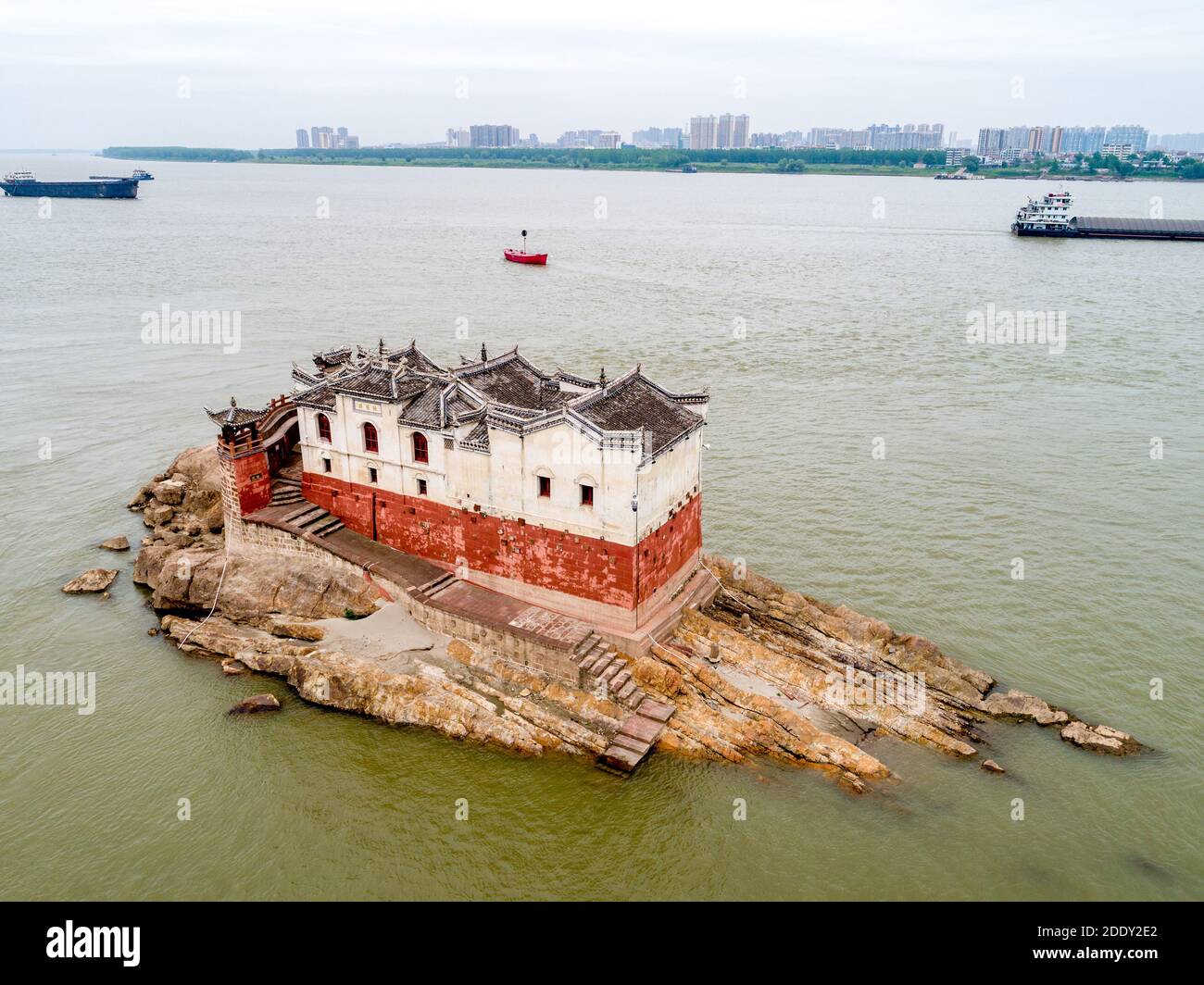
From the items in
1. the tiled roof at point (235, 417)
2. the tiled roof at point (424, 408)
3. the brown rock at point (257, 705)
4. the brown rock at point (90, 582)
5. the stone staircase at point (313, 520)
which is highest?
the tiled roof at point (424, 408)

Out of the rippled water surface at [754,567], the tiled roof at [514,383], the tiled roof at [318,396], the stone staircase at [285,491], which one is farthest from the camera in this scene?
the stone staircase at [285,491]

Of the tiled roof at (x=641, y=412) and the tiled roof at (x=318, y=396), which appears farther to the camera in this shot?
the tiled roof at (x=318, y=396)

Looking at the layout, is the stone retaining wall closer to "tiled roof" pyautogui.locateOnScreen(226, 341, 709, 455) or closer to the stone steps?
the stone steps

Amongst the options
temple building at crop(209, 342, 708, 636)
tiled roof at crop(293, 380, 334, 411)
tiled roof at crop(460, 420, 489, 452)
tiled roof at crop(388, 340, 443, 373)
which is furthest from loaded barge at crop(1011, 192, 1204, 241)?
tiled roof at crop(293, 380, 334, 411)

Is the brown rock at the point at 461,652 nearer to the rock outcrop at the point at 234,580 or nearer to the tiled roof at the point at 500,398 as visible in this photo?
the rock outcrop at the point at 234,580

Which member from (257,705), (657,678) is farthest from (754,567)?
(257,705)

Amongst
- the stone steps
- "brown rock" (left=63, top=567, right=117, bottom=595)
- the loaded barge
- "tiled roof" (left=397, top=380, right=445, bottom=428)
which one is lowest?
the stone steps

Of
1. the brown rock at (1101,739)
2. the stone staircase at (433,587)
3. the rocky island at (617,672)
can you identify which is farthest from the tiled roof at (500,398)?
the brown rock at (1101,739)
